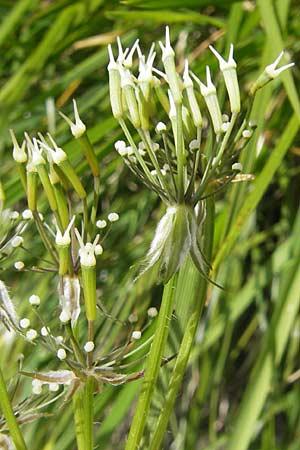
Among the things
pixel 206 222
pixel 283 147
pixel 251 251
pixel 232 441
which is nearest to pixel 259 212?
pixel 251 251

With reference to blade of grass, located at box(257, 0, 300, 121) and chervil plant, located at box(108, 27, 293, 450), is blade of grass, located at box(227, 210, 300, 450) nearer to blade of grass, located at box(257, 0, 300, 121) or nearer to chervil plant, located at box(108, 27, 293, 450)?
blade of grass, located at box(257, 0, 300, 121)

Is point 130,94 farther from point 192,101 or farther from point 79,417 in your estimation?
point 79,417

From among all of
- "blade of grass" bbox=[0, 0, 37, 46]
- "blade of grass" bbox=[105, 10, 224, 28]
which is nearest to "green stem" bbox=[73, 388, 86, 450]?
"blade of grass" bbox=[105, 10, 224, 28]

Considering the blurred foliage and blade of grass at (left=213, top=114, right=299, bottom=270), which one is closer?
blade of grass at (left=213, top=114, right=299, bottom=270)

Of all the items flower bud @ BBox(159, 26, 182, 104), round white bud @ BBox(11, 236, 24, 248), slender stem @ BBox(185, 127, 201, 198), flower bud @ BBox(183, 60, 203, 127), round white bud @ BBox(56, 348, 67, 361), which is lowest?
round white bud @ BBox(56, 348, 67, 361)

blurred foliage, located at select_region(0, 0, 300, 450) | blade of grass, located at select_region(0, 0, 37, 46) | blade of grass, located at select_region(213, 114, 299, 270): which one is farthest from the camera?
blade of grass, located at select_region(0, 0, 37, 46)

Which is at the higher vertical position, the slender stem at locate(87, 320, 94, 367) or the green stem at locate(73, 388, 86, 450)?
the slender stem at locate(87, 320, 94, 367)
